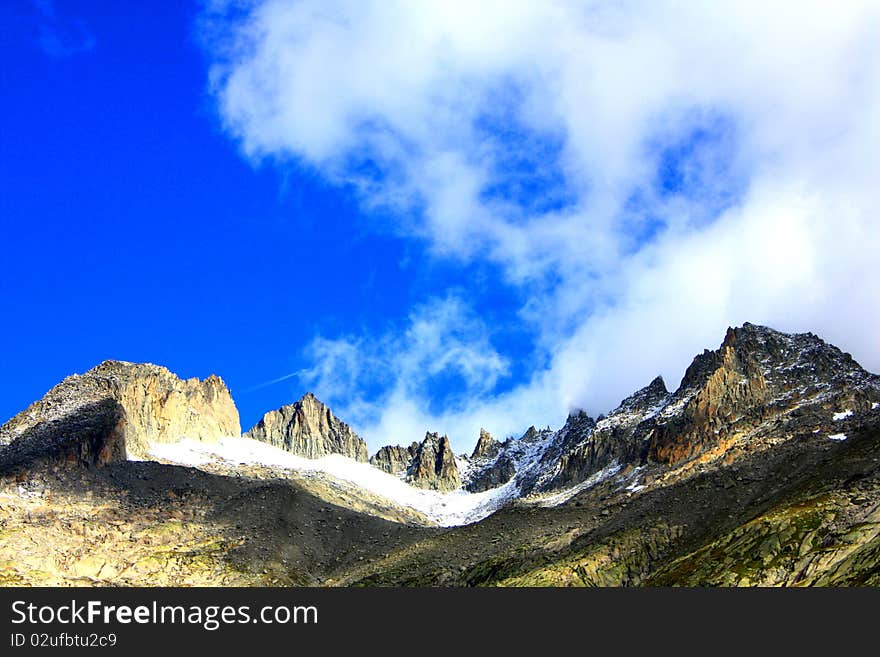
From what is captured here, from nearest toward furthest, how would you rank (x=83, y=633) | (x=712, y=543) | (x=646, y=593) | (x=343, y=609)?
1. (x=83, y=633)
2. (x=343, y=609)
3. (x=646, y=593)
4. (x=712, y=543)

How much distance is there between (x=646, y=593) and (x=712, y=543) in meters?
98.2

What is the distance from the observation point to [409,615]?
317 ft

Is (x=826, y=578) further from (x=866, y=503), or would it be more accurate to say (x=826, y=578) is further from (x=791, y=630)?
(x=791, y=630)

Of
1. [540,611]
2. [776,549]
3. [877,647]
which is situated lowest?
[877,647]

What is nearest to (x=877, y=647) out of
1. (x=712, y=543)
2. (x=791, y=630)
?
(x=791, y=630)

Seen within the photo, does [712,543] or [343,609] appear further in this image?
[712,543]

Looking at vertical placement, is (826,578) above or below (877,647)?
above

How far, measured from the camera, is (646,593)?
352 ft

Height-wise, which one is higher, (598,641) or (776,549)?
(776,549)

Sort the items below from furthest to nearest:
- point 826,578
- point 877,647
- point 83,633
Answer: point 826,578 → point 83,633 → point 877,647

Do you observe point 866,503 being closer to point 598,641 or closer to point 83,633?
point 598,641

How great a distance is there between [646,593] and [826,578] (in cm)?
5575

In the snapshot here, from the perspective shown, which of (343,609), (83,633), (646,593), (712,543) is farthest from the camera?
(712,543)

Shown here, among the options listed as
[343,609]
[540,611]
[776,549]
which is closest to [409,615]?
[343,609]
